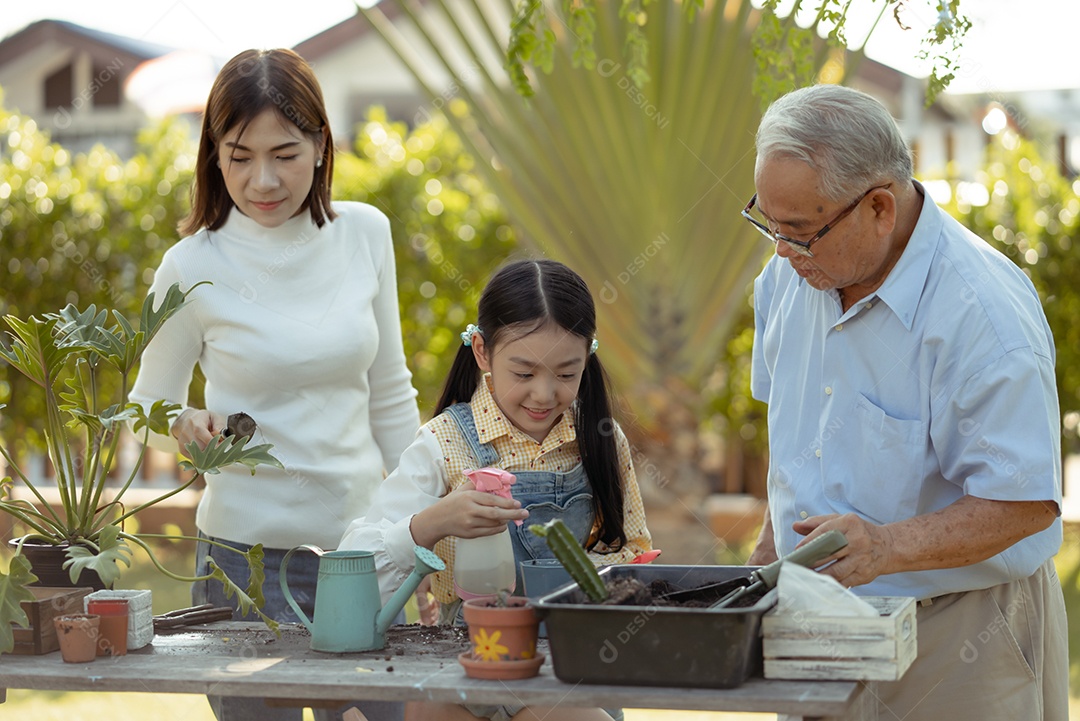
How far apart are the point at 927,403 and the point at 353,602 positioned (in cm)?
115

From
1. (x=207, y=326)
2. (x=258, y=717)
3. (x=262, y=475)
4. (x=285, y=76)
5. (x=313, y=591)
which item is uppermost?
(x=285, y=76)

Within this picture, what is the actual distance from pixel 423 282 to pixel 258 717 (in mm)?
4636

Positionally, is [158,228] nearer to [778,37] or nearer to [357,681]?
[778,37]

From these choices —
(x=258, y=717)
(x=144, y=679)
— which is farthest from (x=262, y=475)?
(x=144, y=679)

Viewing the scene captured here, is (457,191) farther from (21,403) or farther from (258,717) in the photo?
(258,717)

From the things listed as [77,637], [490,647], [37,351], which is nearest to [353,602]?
[490,647]

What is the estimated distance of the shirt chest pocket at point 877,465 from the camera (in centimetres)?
229

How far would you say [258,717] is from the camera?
2799 mm

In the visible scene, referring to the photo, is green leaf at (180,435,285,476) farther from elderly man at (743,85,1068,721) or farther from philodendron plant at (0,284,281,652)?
elderly man at (743,85,1068,721)

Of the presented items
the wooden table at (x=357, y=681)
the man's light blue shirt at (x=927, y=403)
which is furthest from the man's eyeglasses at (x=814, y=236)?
the wooden table at (x=357, y=681)

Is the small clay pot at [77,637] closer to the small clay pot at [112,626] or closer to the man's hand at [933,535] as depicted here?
the small clay pot at [112,626]

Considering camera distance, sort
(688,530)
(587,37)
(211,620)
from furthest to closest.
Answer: (688,530) → (587,37) → (211,620)

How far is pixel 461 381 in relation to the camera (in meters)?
2.86

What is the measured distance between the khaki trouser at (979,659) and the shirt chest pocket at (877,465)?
0.22 m
